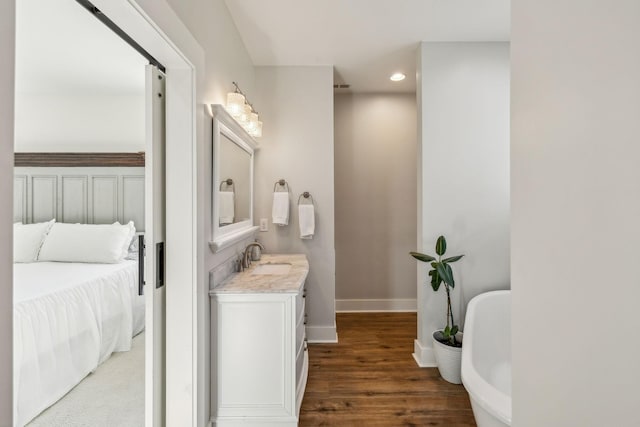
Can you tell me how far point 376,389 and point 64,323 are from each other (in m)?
2.23

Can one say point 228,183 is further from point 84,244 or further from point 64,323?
point 84,244

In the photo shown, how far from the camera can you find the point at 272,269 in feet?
8.23

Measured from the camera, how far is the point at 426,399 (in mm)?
2143

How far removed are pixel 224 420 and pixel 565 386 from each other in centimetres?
175

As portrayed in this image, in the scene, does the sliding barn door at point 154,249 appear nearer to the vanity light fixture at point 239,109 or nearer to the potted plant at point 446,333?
the vanity light fixture at point 239,109

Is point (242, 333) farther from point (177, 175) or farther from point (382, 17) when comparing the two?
point (382, 17)

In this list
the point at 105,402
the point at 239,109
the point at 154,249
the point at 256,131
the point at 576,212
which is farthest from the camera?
the point at 256,131

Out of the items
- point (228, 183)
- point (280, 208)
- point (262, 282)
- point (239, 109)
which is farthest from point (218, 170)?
point (280, 208)

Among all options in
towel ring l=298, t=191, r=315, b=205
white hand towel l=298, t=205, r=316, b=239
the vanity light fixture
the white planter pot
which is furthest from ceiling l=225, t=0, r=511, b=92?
the white planter pot

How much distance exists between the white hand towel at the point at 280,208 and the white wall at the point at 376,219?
3.69 ft

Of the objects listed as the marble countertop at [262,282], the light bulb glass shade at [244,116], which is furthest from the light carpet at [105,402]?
the light bulb glass shade at [244,116]

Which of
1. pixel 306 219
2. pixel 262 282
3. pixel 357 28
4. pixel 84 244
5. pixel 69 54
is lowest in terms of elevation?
pixel 262 282

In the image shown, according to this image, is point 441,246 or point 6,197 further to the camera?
point 441,246

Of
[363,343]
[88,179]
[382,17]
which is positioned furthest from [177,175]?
[88,179]
